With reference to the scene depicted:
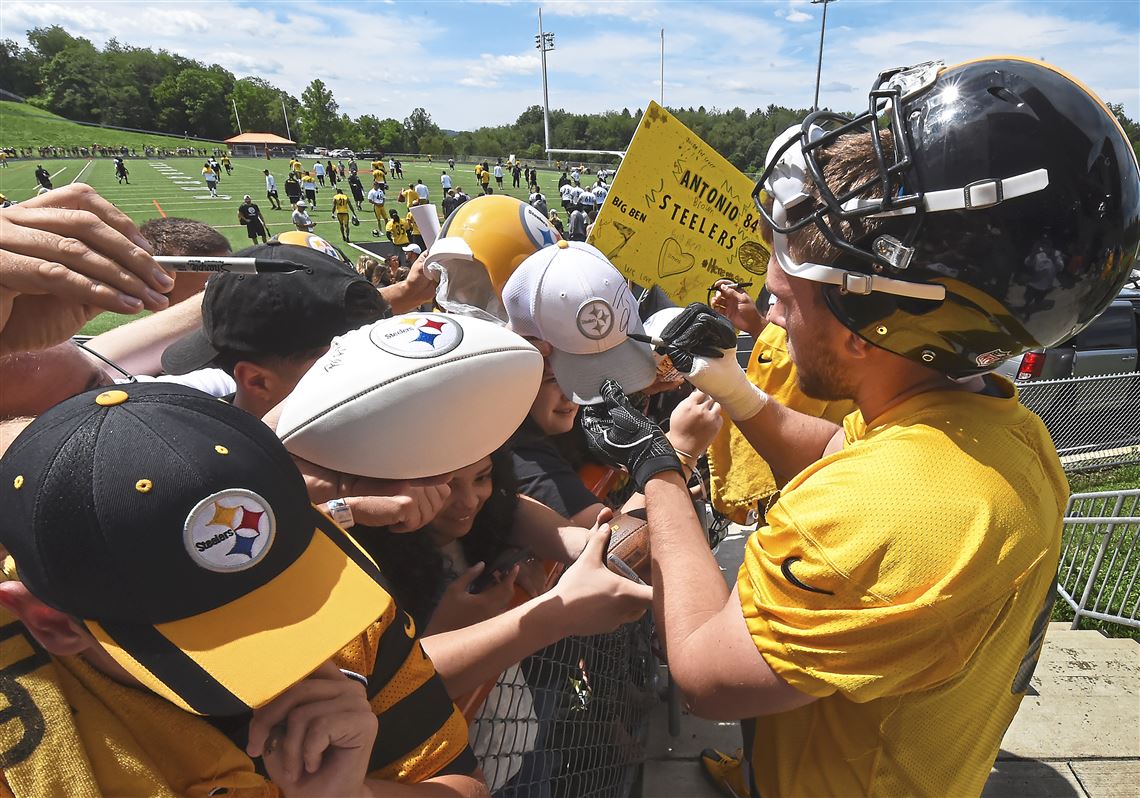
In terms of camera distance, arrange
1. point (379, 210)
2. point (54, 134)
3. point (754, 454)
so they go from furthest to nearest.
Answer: point (54, 134)
point (379, 210)
point (754, 454)

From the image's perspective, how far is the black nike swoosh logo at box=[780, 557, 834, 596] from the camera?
1.23 metres

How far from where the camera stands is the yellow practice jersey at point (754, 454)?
10.4ft

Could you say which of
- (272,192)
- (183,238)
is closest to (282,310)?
(183,238)

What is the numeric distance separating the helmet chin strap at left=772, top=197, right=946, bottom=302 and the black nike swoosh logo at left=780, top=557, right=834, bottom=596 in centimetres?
61

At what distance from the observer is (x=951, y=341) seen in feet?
4.62

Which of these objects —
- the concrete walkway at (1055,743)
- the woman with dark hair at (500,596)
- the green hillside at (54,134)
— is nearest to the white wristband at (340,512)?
the woman with dark hair at (500,596)

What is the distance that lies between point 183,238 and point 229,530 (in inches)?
129

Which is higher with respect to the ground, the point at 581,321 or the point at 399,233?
the point at 581,321

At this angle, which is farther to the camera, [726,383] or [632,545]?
[726,383]

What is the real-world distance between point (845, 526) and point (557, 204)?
39.6 m

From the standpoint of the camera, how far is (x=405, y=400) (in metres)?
1.62

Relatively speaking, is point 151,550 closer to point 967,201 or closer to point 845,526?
point 845,526

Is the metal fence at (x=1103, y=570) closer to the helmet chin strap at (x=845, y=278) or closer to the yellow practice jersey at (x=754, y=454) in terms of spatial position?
the yellow practice jersey at (x=754, y=454)

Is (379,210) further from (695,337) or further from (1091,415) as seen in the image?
(695,337)
